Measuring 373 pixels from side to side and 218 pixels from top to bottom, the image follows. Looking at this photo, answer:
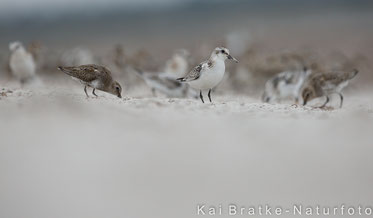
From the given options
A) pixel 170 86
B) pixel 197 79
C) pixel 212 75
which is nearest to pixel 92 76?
pixel 197 79

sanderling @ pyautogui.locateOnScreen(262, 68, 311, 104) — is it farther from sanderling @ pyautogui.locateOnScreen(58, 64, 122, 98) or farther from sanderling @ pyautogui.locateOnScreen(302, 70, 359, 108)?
sanderling @ pyautogui.locateOnScreen(58, 64, 122, 98)

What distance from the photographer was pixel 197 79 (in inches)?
384

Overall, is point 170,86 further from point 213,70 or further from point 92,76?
point 213,70

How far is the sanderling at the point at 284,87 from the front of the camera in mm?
12711

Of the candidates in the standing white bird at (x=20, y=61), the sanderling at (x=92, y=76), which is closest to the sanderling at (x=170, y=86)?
the sanderling at (x=92, y=76)

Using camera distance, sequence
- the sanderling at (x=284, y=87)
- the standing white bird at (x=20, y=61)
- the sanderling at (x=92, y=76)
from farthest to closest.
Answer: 1. the standing white bird at (x=20, y=61)
2. the sanderling at (x=284, y=87)
3. the sanderling at (x=92, y=76)

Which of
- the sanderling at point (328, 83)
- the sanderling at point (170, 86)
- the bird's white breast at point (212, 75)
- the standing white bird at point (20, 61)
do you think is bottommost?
the bird's white breast at point (212, 75)

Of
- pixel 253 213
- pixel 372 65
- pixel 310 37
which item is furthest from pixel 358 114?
pixel 310 37

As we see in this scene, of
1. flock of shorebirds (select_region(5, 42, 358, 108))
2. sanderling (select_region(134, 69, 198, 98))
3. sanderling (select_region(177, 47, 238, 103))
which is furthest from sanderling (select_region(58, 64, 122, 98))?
sanderling (select_region(134, 69, 198, 98))

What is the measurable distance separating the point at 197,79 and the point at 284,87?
143 inches

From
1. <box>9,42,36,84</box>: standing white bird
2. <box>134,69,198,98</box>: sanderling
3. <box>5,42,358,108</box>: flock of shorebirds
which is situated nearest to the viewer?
<box>5,42,358,108</box>: flock of shorebirds

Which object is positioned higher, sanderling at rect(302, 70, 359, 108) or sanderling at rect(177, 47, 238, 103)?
sanderling at rect(302, 70, 359, 108)

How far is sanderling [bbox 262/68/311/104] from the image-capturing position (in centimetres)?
1271

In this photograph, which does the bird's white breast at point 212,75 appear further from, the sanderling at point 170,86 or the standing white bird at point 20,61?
the standing white bird at point 20,61
